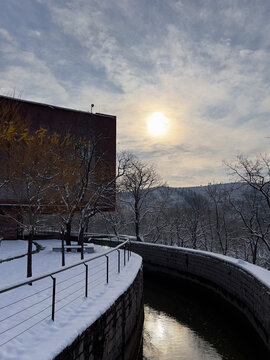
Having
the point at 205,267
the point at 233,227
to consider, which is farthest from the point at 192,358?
the point at 233,227

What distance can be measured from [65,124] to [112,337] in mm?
22041

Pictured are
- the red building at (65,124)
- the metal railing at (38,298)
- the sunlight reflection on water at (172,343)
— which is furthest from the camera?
the red building at (65,124)

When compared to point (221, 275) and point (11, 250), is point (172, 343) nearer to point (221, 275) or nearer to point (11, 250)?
point (221, 275)

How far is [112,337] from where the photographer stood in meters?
7.15

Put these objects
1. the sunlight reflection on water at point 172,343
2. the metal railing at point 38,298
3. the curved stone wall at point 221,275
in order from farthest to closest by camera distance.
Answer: the curved stone wall at point 221,275
the sunlight reflection on water at point 172,343
the metal railing at point 38,298

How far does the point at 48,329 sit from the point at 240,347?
8170 millimetres

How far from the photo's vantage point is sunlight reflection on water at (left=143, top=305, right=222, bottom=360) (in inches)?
377

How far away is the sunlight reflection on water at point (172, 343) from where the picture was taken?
31.4 feet

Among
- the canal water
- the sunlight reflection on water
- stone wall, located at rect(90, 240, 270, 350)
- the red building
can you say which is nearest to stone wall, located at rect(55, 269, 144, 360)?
the sunlight reflection on water

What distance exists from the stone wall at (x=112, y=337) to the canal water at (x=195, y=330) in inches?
39.3

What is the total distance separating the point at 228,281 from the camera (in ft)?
48.3

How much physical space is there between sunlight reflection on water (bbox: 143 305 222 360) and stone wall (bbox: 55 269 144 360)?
23.4 inches

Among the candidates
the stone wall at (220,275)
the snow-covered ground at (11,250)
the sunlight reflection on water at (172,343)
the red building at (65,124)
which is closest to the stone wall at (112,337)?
the sunlight reflection on water at (172,343)

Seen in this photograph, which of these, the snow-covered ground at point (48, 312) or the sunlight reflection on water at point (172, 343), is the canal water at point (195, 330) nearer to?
the sunlight reflection on water at point (172, 343)
